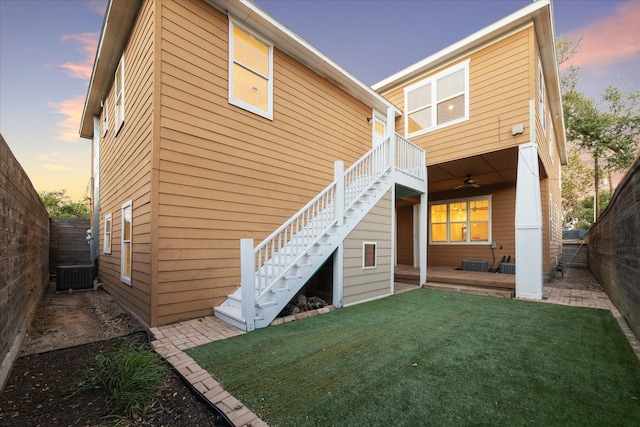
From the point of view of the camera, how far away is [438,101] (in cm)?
769

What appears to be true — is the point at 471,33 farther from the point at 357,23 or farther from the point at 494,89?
the point at 357,23

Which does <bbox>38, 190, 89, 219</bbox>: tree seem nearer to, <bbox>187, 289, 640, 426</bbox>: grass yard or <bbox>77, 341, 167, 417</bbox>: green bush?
<bbox>77, 341, 167, 417</bbox>: green bush

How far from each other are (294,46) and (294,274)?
4728 mm

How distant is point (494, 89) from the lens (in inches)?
261

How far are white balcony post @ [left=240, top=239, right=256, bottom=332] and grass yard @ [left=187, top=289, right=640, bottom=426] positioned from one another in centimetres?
25

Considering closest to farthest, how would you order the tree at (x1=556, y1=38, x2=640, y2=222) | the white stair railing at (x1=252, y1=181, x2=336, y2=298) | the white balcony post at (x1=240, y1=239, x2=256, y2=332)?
1. the white balcony post at (x1=240, y1=239, x2=256, y2=332)
2. the white stair railing at (x1=252, y1=181, x2=336, y2=298)
3. the tree at (x1=556, y1=38, x2=640, y2=222)

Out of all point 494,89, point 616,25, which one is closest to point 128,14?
point 494,89

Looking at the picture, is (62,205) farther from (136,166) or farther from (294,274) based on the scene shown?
(294,274)

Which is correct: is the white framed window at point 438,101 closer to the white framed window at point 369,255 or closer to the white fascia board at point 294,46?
the white fascia board at point 294,46

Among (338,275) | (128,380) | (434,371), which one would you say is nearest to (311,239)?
(338,275)

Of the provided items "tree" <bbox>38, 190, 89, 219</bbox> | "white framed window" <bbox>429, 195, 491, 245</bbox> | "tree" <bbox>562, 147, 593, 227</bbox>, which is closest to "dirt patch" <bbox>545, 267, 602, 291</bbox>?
"white framed window" <bbox>429, 195, 491, 245</bbox>

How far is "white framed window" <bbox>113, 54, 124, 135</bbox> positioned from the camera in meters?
5.91

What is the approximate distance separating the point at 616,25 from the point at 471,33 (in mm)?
7165

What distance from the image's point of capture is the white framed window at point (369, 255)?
567cm
